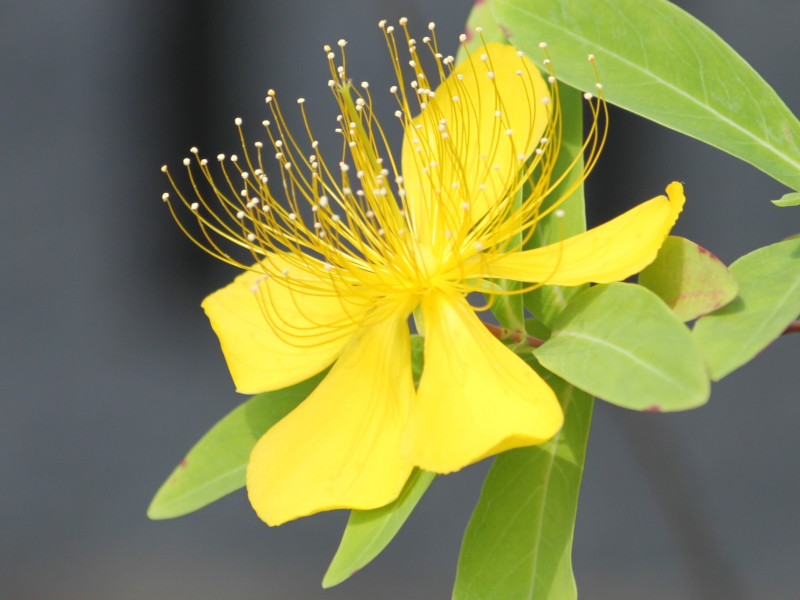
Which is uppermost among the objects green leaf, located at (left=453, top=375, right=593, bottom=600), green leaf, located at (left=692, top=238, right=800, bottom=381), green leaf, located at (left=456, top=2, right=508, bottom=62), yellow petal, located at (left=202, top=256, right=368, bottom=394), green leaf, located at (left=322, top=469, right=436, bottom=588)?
green leaf, located at (left=456, top=2, right=508, bottom=62)

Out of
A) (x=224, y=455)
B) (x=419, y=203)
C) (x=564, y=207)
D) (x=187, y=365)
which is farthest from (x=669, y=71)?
(x=187, y=365)

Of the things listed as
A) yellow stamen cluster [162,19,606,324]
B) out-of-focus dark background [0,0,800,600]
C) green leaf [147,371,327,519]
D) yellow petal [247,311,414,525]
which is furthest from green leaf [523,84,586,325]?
out-of-focus dark background [0,0,800,600]

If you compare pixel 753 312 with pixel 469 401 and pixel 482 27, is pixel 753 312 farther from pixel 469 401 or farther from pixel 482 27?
pixel 482 27

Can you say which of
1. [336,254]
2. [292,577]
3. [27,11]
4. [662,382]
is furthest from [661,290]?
[27,11]

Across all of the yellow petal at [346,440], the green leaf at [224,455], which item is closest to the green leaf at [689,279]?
the yellow petal at [346,440]

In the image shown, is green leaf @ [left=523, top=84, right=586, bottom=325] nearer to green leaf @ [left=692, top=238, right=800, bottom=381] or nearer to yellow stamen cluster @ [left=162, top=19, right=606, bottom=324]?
yellow stamen cluster @ [left=162, top=19, right=606, bottom=324]

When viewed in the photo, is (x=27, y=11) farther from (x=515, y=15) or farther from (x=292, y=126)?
(x=515, y=15)
